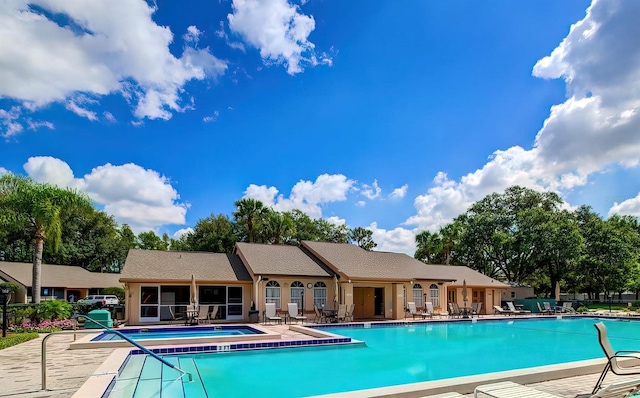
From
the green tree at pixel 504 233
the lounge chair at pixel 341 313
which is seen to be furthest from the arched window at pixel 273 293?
the green tree at pixel 504 233

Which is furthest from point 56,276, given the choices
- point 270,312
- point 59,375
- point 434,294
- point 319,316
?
point 59,375

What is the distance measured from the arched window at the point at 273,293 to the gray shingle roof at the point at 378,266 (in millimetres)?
3421

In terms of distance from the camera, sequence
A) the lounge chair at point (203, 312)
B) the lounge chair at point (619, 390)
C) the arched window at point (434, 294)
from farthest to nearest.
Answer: the arched window at point (434, 294)
the lounge chair at point (203, 312)
the lounge chair at point (619, 390)

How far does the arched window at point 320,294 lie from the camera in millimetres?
23469

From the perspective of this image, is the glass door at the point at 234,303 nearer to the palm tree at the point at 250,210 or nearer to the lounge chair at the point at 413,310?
the lounge chair at the point at 413,310

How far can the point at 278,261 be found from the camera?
24.2m

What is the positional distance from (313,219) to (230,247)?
34.6 ft

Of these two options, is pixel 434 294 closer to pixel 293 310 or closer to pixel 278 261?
pixel 278 261

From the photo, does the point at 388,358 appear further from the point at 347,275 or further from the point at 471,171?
the point at 471,171

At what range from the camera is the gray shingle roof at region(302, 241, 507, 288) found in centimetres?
2386

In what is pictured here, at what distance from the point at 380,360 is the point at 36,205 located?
61.0 ft

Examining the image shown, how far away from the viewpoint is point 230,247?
4328cm

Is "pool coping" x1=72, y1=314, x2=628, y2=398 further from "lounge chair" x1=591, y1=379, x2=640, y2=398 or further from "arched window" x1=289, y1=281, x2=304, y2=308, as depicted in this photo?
"arched window" x1=289, y1=281, x2=304, y2=308

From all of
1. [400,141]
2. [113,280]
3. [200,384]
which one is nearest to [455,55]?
[400,141]
